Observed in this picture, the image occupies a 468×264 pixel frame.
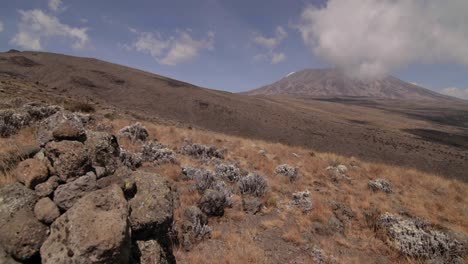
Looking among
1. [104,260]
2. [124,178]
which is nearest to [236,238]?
[124,178]

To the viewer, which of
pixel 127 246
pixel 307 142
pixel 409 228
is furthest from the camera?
pixel 307 142

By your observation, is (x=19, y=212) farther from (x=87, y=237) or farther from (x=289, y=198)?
(x=289, y=198)

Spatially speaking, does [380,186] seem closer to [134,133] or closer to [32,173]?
[134,133]

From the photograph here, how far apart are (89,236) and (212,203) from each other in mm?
3511

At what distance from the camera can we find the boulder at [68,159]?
149 inches

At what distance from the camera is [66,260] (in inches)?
106

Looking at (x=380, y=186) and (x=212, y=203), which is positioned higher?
(x=212, y=203)

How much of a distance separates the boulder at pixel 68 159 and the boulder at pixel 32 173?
0.50 ft

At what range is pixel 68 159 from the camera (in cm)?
383

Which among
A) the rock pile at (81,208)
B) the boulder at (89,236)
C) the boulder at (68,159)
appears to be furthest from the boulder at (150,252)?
the boulder at (68,159)

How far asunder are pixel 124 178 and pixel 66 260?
1.54 metres

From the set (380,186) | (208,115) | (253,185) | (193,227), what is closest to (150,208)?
(193,227)

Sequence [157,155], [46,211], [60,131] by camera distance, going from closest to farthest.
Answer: [46,211] < [60,131] < [157,155]

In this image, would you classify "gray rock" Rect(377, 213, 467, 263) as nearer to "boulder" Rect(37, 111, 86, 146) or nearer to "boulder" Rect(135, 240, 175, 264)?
"boulder" Rect(135, 240, 175, 264)
